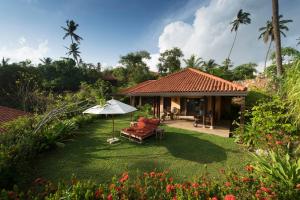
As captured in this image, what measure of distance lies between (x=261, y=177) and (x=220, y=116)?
14687 millimetres

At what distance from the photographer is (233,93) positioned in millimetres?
11336

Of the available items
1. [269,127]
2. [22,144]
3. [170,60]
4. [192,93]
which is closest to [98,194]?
[22,144]

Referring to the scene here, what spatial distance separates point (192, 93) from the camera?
42.3 feet

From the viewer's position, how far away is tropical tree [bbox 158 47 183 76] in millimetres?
37000

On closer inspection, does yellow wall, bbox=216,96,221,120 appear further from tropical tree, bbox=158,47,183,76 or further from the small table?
tropical tree, bbox=158,47,183,76

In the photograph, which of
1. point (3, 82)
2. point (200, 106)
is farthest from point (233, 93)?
point (3, 82)

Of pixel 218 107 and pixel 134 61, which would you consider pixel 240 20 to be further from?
pixel 218 107

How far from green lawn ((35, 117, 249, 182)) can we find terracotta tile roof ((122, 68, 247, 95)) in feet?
11.6

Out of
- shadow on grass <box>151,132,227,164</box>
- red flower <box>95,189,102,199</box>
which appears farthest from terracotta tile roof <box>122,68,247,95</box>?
red flower <box>95,189,102,199</box>

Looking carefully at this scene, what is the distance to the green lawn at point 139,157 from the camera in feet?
21.4

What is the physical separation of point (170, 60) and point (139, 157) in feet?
104

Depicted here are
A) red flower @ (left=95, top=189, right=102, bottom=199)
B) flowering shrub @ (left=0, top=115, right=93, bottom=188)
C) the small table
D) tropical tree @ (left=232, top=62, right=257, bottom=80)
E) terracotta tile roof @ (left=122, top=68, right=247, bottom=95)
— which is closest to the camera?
red flower @ (left=95, top=189, right=102, bottom=199)

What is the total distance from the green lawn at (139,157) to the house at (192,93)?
332 centimetres

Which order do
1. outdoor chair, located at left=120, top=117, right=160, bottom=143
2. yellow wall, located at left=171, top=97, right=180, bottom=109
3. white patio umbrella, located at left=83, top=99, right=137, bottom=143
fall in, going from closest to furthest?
1. white patio umbrella, located at left=83, top=99, right=137, bottom=143
2. outdoor chair, located at left=120, top=117, right=160, bottom=143
3. yellow wall, located at left=171, top=97, right=180, bottom=109
